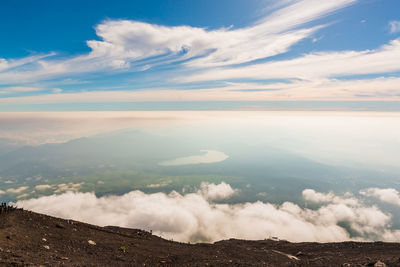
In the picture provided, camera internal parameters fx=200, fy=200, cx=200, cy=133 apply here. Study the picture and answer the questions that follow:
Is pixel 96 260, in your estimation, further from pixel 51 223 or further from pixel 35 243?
pixel 51 223

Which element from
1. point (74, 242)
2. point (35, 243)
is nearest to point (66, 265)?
point (35, 243)

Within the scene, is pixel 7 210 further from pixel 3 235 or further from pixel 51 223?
pixel 3 235

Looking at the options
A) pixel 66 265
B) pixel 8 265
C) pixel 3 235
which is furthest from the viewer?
pixel 3 235

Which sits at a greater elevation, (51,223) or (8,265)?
(51,223)

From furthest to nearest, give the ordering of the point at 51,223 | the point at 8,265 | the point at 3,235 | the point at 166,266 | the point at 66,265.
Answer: the point at 51,223 → the point at 166,266 → the point at 3,235 → the point at 66,265 → the point at 8,265

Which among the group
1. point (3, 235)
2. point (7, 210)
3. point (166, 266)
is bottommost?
point (166, 266)

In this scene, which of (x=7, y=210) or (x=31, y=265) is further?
(x=7, y=210)

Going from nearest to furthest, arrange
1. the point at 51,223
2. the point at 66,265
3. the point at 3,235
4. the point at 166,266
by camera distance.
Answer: the point at 66,265
the point at 3,235
the point at 166,266
the point at 51,223

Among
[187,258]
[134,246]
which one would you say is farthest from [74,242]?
[187,258]

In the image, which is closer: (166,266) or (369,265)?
(369,265)
